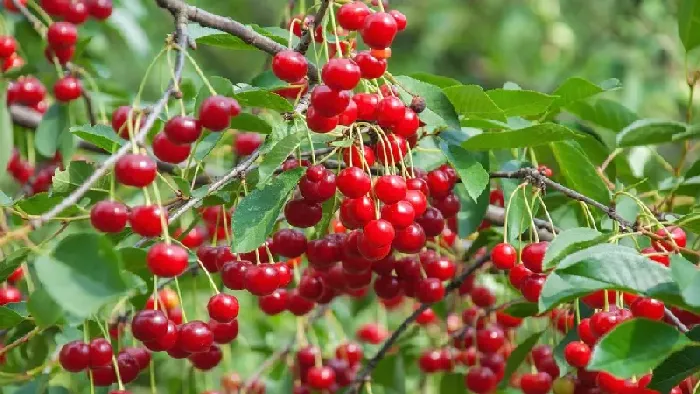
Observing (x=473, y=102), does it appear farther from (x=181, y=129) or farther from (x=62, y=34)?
(x=62, y=34)

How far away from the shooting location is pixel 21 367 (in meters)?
1.76

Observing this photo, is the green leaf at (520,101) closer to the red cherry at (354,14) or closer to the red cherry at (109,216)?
the red cherry at (354,14)

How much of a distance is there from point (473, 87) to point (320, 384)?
0.84m

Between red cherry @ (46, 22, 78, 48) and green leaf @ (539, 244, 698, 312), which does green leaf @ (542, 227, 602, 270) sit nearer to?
green leaf @ (539, 244, 698, 312)

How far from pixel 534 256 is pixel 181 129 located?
57 cm

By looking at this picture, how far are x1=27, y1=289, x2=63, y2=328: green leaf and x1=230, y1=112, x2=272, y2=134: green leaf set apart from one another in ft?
1.39

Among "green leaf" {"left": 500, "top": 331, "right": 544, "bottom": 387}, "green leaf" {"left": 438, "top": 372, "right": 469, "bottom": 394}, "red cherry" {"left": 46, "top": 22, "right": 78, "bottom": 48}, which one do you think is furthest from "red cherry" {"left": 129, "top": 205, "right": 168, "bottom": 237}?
"green leaf" {"left": 438, "top": 372, "right": 469, "bottom": 394}

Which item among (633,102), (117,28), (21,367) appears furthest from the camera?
(633,102)

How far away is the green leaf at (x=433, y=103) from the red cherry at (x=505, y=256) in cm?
22

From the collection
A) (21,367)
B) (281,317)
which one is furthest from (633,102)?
Answer: (21,367)

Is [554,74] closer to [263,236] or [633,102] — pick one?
[633,102]

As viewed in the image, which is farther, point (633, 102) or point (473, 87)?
point (633, 102)

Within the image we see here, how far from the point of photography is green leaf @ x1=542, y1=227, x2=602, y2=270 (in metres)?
1.16

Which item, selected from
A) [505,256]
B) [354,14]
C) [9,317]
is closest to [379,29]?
[354,14]
